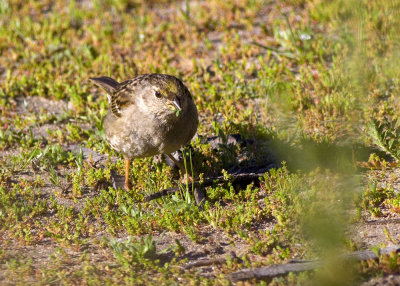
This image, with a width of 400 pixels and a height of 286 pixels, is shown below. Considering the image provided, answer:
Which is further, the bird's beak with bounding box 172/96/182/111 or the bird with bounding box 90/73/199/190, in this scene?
the bird with bounding box 90/73/199/190

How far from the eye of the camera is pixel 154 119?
6445 mm

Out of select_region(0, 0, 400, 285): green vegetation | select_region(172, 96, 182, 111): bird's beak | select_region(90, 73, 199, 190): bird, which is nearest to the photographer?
select_region(0, 0, 400, 285): green vegetation

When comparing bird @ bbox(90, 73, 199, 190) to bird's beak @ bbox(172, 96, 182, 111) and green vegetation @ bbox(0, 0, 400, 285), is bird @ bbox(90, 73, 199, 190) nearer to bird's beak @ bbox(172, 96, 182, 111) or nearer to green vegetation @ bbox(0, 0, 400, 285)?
bird's beak @ bbox(172, 96, 182, 111)

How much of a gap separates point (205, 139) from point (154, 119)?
50.9 inches

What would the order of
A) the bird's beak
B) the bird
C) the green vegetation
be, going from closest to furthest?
1. the green vegetation
2. the bird's beak
3. the bird

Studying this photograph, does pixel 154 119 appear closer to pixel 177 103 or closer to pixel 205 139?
pixel 177 103

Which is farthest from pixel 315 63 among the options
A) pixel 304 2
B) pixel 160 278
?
pixel 160 278

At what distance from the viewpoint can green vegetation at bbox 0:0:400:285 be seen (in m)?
5.11

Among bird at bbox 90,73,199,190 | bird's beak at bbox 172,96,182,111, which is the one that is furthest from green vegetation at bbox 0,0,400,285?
bird's beak at bbox 172,96,182,111

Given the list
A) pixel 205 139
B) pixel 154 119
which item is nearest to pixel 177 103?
pixel 154 119

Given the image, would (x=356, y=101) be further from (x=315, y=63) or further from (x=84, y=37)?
(x=84, y=37)

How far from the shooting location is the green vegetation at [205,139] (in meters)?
5.11

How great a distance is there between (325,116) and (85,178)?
3.46 metres

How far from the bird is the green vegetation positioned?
532 millimetres
